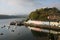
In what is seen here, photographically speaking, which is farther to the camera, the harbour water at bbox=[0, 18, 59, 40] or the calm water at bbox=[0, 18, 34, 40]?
the calm water at bbox=[0, 18, 34, 40]

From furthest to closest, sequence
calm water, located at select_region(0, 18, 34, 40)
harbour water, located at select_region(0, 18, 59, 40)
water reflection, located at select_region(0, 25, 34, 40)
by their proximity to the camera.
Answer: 1. calm water, located at select_region(0, 18, 34, 40)
2. water reflection, located at select_region(0, 25, 34, 40)
3. harbour water, located at select_region(0, 18, 59, 40)

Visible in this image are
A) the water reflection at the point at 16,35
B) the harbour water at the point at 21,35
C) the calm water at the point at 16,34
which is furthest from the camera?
the calm water at the point at 16,34

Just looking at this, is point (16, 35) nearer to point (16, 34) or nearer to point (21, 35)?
point (21, 35)

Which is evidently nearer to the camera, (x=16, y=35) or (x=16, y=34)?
(x=16, y=35)

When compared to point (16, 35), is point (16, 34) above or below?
below

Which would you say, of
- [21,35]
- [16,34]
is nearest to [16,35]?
[21,35]

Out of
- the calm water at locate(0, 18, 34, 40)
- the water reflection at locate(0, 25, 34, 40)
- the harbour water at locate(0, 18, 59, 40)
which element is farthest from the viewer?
the calm water at locate(0, 18, 34, 40)

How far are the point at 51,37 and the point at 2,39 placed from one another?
18353mm

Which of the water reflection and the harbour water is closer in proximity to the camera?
the harbour water

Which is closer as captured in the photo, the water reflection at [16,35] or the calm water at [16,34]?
the water reflection at [16,35]

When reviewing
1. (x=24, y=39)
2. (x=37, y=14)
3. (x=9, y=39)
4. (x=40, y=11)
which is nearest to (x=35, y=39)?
(x=24, y=39)

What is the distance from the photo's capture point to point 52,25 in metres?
54.6

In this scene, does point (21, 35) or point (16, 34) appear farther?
point (16, 34)

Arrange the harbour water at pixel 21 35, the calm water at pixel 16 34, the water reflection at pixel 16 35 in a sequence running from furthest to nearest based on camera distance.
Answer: the calm water at pixel 16 34, the water reflection at pixel 16 35, the harbour water at pixel 21 35
